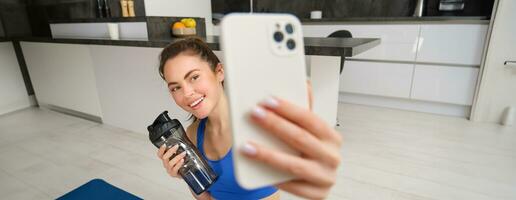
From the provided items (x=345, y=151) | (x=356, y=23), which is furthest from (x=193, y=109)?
(x=356, y=23)

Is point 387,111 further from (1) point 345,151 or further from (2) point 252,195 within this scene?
(2) point 252,195

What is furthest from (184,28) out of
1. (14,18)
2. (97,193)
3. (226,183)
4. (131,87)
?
(14,18)

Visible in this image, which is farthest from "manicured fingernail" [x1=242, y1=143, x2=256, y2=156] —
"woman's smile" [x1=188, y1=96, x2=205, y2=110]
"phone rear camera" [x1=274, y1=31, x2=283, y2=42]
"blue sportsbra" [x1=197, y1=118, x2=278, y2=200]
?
"blue sportsbra" [x1=197, y1=118, x2=278, y2=200]

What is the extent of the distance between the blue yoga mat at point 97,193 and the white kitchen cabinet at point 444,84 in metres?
2.48

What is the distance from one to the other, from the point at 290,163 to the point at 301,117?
0.05 m

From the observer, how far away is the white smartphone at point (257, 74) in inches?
12.4

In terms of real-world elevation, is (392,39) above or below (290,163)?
below

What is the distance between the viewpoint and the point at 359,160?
6.00 feet

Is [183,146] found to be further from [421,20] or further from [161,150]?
[421,20]

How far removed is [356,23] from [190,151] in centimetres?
245

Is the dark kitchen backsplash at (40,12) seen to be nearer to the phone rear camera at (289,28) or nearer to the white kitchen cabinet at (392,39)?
the white kitchen cabinet at (392,39)

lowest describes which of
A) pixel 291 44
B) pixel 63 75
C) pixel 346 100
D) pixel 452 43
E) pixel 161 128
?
pixel 346 100

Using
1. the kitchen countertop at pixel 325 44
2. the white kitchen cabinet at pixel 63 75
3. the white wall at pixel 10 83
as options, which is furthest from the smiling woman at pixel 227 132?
the white wall at pixel 10 83

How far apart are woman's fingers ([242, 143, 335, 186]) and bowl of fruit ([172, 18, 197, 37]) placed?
1856 millimetres
